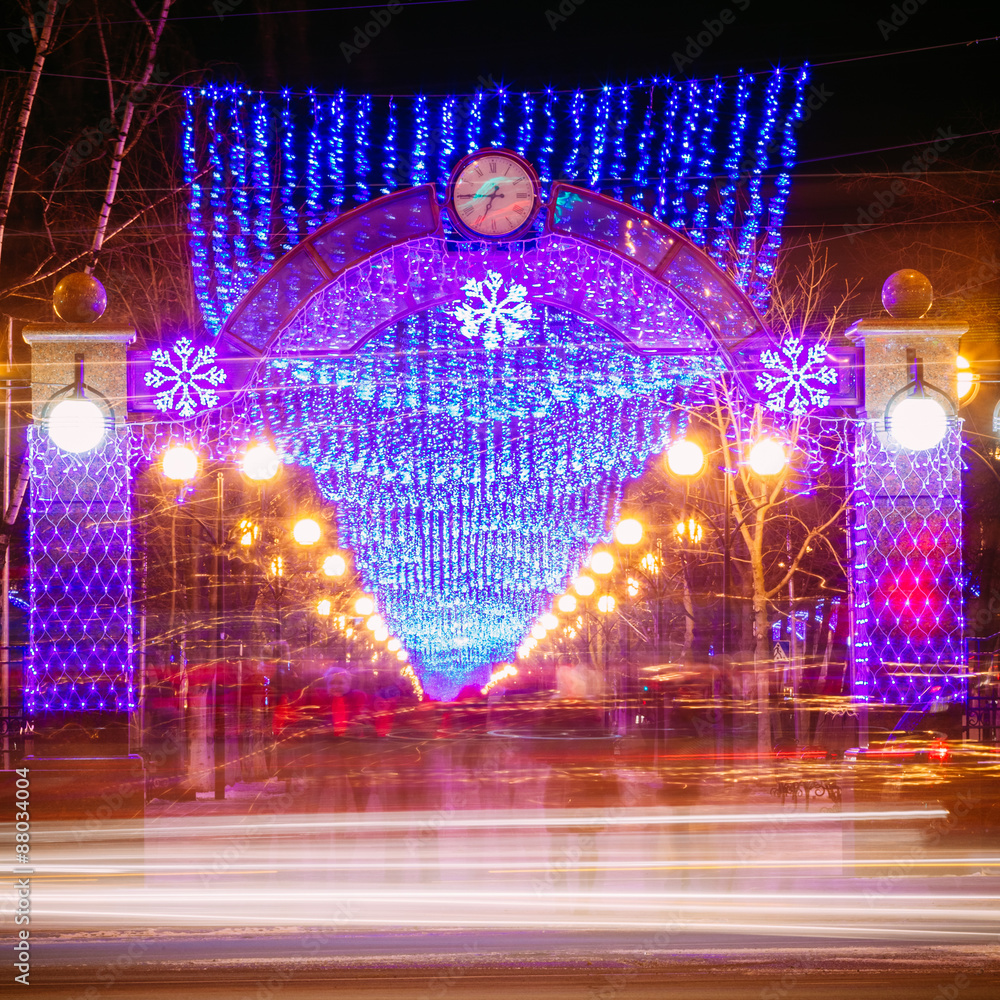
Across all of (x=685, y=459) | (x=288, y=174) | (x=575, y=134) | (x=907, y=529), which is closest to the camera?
(x=907, y=529)

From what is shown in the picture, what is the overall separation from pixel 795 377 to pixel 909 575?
2.20m

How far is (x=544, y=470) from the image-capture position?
26.5 m

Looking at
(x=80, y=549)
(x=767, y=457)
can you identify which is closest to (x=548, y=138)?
(x=767, y=457)

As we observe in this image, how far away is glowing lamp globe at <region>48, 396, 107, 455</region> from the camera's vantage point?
1058 centimetres

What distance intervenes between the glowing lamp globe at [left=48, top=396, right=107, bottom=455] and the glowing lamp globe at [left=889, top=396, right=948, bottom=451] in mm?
7429

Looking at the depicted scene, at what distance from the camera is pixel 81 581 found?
36.0 feet

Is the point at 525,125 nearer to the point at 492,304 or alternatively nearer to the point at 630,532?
the point at 492,304

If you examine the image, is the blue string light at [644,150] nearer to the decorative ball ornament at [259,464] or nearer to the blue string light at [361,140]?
the blue string light at [361,140]

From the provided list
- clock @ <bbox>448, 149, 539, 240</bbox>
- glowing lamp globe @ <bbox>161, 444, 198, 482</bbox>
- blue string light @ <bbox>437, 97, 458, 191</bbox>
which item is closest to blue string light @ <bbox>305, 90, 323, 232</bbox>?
blue string light @ <bbox>437, 97, 458, 191</bbox>

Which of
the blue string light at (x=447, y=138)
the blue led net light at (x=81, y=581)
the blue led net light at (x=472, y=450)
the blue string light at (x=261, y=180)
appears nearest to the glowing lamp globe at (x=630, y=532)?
the blue led net light at (x=472, y=450)

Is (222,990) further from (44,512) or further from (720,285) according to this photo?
(720,285)

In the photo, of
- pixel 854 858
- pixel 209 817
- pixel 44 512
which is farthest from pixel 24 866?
pixel 854 858

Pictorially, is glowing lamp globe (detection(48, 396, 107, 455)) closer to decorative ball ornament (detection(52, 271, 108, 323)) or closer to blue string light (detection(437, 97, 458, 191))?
decorative ball ornament (detection(52, 271, 108, 323))

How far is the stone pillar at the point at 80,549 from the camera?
35.7 feet
